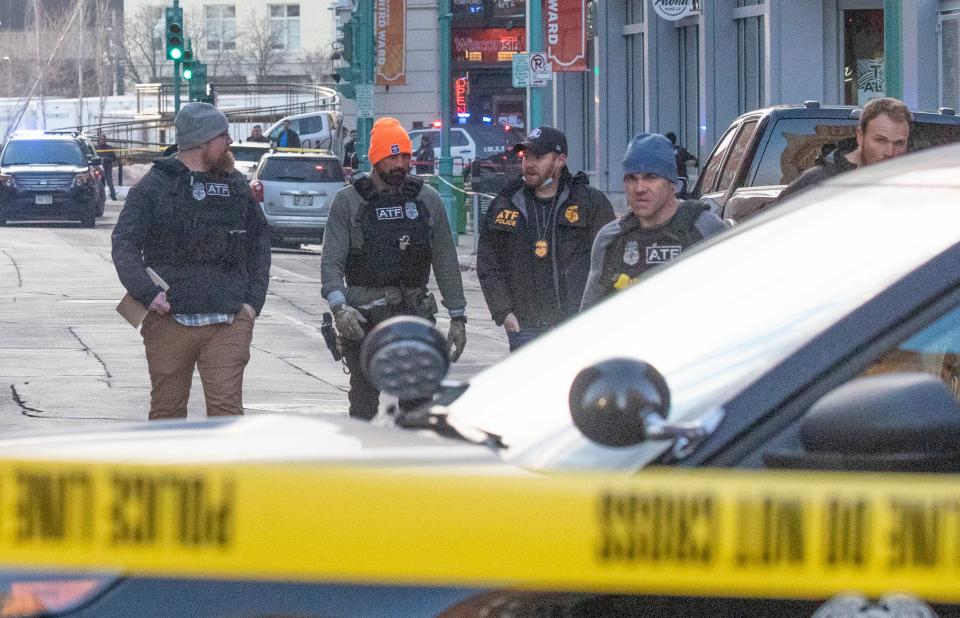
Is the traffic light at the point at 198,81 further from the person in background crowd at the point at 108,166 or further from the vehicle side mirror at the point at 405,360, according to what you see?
the vehicle side mirror at the point at 405,360

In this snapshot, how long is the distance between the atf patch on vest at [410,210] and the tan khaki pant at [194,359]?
88 cm

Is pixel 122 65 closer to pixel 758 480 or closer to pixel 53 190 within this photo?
pixel 53 190

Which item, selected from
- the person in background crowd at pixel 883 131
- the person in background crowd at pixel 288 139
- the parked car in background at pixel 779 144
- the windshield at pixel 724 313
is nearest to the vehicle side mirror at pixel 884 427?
the windshield at pixel 724 313

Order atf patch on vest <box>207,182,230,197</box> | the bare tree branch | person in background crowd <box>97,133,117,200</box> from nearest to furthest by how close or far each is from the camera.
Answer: atf patch on vest <box>207,182,230,197</box>
person in background crowd <box>97,133,117,200</box>
the bare tree branch

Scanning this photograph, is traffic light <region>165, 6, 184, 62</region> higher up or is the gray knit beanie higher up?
traffic light <region>165, 6, 184, 62</region>

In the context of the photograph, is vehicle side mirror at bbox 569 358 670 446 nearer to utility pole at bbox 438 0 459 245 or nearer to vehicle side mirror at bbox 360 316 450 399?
vehicle side mirror at bbox 360 316 450 399

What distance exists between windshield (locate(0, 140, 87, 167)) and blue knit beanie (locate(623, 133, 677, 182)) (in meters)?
29.0

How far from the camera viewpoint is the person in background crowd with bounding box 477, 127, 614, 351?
8.15 meters

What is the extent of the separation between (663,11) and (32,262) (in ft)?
33.9

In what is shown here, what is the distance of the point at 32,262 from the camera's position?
24.9 m

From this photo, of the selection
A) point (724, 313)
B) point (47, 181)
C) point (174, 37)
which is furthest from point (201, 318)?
point (174, 37)

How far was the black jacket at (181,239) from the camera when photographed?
737 centimetres

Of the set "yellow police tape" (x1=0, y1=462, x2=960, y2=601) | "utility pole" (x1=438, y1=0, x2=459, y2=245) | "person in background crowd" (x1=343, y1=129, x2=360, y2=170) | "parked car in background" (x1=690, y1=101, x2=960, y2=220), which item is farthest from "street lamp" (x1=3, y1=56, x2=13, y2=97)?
"yellow police tape" (x1=0, y1=462, x2=960, y2=601)

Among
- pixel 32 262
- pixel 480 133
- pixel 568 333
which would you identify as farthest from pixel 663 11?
pixel 568 333
